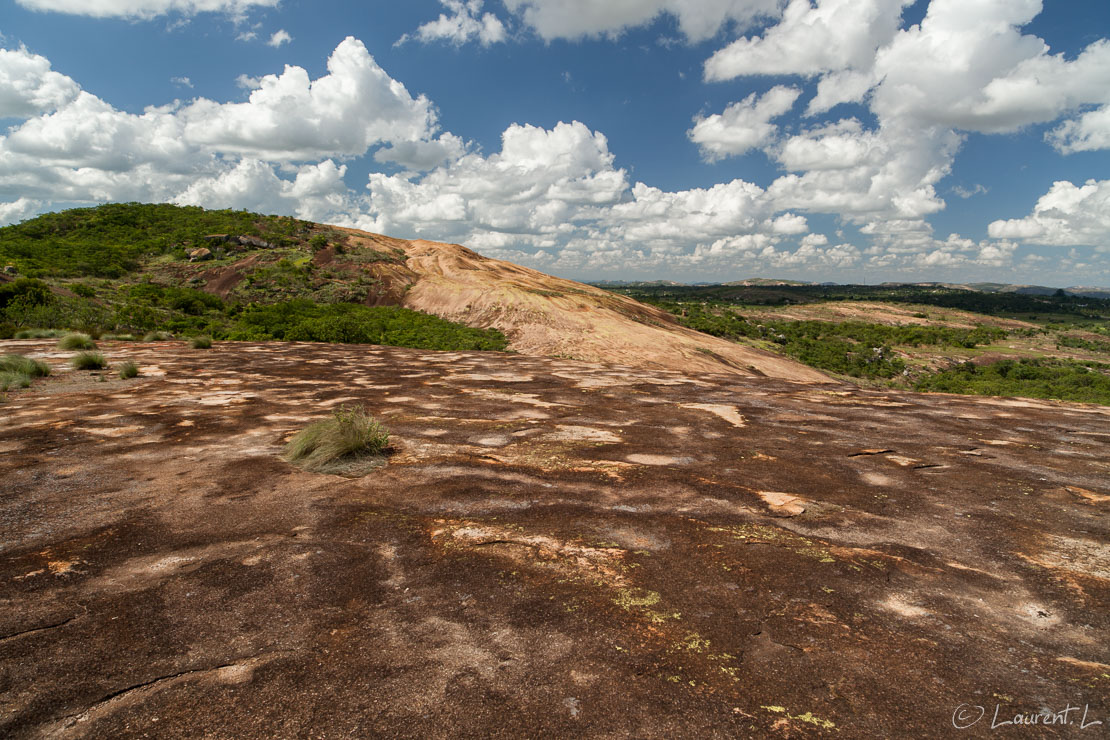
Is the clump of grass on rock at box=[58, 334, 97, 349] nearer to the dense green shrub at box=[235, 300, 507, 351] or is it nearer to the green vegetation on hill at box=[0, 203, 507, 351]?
the green vegetation on hill at box=[0, 203, 507, 351]

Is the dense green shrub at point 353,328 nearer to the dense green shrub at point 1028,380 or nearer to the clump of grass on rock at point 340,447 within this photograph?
the clump of grass on rock at point 340,447

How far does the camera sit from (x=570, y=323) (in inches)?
843

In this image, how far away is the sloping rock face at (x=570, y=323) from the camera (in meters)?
18.4

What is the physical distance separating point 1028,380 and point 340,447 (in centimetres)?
3953

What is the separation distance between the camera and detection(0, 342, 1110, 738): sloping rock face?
2053 mm

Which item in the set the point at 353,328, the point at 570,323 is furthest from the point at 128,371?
the point at 570,323

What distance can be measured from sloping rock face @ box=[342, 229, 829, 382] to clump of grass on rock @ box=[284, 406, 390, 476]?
40.9 feet

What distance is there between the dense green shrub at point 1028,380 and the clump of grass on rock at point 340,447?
85.8 feet

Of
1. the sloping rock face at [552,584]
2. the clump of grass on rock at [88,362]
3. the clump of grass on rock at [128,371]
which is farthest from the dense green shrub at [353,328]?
the sloping rock face at [552,584]

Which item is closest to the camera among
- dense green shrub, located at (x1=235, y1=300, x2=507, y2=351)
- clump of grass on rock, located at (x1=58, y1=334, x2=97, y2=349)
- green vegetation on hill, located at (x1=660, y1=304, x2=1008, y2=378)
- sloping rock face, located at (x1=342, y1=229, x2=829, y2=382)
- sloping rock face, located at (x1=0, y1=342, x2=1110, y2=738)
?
sloping rock face, located at (x1=0, y1=342, x2=1110, y2=738)

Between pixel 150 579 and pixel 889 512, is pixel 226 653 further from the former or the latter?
pixel 889 512

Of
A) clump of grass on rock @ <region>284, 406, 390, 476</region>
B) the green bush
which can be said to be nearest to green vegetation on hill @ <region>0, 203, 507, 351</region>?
the green bush

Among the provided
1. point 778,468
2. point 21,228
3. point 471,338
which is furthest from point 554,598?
point 21,228

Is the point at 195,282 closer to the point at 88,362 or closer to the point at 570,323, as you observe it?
the point at 88,362
